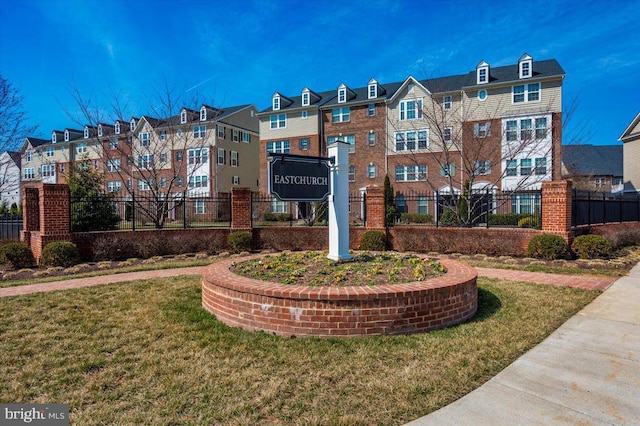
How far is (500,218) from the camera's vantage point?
78.0 ft

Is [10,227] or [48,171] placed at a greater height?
[48,171]

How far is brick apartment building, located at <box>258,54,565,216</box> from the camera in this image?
2633 cm

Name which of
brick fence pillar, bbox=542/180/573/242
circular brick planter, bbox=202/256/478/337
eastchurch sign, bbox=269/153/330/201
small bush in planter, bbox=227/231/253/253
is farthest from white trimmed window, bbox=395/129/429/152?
circular brick planter, bbox=202/256/478/337

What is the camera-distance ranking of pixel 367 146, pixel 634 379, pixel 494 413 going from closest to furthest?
1. pixel 494 413
2. pixel 634 379
3. pixel 367 146

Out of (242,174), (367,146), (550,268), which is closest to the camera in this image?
(550,268)

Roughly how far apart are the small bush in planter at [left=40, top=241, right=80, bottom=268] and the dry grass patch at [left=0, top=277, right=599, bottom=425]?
17.5 ft

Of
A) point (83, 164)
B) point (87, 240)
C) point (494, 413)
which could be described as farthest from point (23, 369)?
point (83, 164)

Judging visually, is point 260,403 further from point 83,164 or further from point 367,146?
point 367,146

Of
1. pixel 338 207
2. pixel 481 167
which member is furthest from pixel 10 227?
pixel 481 167

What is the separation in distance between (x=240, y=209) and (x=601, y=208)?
14.3 metres

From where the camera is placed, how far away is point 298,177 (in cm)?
636

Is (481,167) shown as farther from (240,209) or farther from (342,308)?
(342,308)

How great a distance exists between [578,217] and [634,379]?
11.2m

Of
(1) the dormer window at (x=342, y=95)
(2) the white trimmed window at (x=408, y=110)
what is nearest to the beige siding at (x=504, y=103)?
(2) the white trimmed window at (x=408, y=110)
